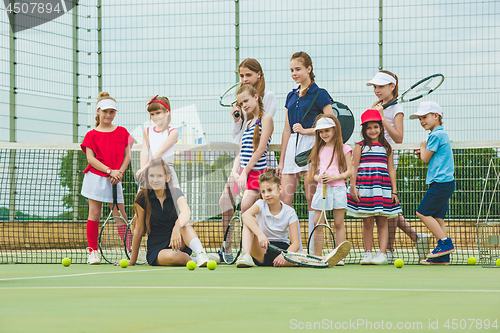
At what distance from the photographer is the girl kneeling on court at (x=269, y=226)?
169 inches

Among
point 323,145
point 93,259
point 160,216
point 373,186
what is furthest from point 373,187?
point 93,259

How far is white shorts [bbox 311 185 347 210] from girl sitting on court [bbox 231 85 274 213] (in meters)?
0.52

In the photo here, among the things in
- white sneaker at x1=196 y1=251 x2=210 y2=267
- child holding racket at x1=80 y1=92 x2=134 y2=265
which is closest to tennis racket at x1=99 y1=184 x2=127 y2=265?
child holding racket at x1=80 y1=92 x2=134 y2=265

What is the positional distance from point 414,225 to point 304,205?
1233mm

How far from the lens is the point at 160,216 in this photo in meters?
4.62

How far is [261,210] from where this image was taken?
Answer: 445 centimetres

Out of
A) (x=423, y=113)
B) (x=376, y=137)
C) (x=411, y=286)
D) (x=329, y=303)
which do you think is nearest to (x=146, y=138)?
(x=376, y=137)

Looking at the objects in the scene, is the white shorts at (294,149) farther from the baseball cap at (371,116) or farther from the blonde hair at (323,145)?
the baseball cap at (371,116)

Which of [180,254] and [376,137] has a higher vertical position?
[376,137]

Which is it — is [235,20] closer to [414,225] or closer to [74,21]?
[74,21]

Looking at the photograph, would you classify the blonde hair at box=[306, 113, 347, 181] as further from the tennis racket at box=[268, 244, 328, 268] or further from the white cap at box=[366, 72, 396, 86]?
the tennis racket at box=[268, 244, 328, 268]

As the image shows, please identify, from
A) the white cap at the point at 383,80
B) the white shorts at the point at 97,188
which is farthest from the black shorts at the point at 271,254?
the white cap at the point at 383,80

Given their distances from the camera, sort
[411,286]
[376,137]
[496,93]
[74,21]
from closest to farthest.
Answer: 1. [411,286]
2. [376,137]
3. [496,93]
4. [74,21]

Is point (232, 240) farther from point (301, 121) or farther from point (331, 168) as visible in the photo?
point (301, 121)
